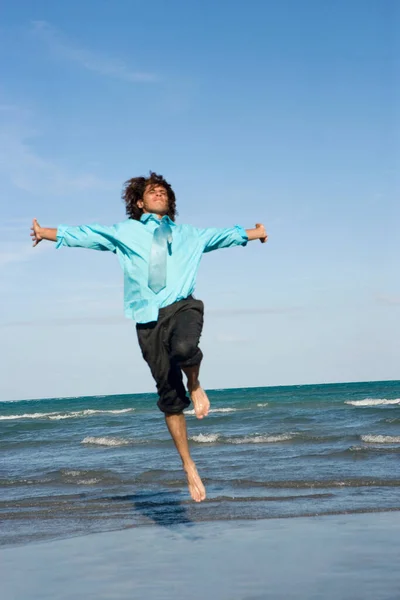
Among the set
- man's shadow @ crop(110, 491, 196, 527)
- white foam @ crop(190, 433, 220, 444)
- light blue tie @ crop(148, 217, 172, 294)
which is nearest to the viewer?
light blue tie @ crop(148, 217, 172, 294)

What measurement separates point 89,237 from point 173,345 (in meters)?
1.02

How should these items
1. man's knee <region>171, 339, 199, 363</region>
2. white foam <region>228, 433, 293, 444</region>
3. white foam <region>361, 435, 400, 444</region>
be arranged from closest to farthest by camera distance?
man's knee <region>171, 339, 199, 363</region> < white foam <region>361, 435, 400, 444</region> < white foam <region>228, 433, 293, 444</region>

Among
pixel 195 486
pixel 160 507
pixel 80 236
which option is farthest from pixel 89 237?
pixel 160 507

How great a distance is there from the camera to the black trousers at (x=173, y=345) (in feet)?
17.8

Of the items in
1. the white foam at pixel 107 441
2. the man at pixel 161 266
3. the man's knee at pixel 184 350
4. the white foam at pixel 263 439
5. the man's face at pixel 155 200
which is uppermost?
the man's face at pixel 155 200

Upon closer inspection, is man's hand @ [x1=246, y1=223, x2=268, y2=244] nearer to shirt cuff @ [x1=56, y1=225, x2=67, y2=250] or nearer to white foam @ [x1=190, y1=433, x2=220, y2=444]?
shirt cuff @ [x1=56, y1=225, x2=67, y2=250]

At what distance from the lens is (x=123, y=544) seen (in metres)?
6.25

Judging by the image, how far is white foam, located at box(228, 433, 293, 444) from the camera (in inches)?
610

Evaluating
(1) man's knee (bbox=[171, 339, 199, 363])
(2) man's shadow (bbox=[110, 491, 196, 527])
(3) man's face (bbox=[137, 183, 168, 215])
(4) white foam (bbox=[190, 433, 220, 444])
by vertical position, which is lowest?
(4) white foam (bbox=[190, 433, 220, 444])

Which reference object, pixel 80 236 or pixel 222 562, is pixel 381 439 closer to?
pixel 222 562

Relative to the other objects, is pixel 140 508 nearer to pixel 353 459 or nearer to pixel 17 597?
pixel 17 597

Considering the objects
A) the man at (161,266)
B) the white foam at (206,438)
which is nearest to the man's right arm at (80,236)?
the man at (161,266)

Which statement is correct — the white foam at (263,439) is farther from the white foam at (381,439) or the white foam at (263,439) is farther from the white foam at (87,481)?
the white foam at (87,481)

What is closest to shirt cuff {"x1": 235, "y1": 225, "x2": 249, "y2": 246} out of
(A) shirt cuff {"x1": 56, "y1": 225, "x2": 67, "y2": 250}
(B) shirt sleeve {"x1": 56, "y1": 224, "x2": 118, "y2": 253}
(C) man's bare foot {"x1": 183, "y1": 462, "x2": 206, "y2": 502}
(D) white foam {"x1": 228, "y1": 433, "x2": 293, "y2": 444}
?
(B) shirt sleeve {"x1": 56, "y1": 224, "x2": 118, "y2": 253}
